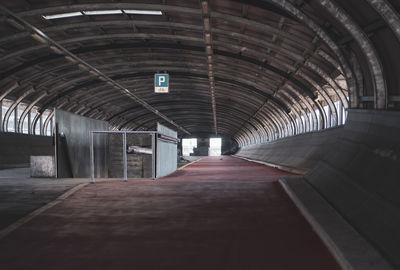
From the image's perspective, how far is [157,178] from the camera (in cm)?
1216

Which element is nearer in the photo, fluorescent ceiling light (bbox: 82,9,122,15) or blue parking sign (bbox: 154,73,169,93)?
fluorescent ceiling light (bbox: 82,9,122,15)

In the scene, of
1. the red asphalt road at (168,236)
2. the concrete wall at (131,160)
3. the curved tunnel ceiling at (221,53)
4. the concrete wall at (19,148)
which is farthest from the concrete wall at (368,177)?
the concrete wall at (19,148)

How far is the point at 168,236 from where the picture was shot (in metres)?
4.89

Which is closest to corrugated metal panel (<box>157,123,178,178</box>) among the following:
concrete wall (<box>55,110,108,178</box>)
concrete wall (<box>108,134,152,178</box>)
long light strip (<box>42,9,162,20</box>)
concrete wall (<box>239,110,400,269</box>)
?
concrete wall (<box>108,134,152,178</box>)

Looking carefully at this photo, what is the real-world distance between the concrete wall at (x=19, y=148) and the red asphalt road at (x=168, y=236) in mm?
19019

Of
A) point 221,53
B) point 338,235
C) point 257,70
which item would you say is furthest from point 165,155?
point 257,70

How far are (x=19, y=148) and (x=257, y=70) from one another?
20418mm

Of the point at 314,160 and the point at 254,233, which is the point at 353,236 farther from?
the point at 314,160

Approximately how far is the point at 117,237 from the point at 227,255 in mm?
1810

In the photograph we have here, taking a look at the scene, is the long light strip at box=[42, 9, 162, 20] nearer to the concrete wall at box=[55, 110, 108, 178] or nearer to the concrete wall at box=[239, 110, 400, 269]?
the concrete wall at box=[55, 110, 108, 178]

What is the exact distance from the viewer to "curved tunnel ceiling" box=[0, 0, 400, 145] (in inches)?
335

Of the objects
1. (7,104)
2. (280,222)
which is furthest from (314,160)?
(7,104)

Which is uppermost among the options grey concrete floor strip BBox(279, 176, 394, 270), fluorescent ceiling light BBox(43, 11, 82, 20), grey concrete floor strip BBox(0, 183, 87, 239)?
fluorescent ceiling light BBox(43, 11, 82, 20)

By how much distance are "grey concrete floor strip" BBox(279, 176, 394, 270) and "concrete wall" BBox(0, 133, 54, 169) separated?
21805mm
